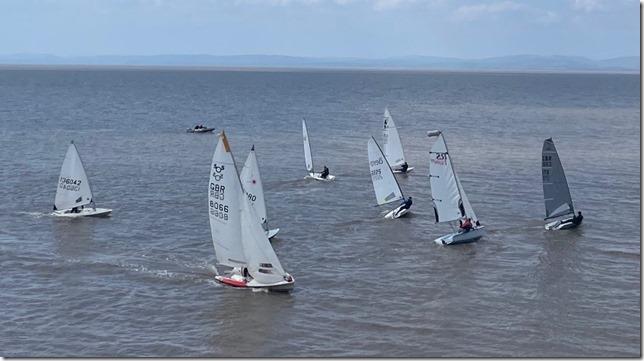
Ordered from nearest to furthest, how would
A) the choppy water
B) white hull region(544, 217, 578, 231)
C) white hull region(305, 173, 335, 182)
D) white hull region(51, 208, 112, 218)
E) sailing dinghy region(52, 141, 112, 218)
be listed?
the choppy water < white hull region(544, 217, 578, 231) < white hull region(51, 208, 112, 218) < sailing dinghy region(52, 141, 112, 218) < white hull region(305, 173, 335, 182)

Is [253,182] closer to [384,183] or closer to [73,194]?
[384,183]

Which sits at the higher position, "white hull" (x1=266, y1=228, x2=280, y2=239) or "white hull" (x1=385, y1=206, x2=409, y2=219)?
"white hull" (x1=266, y1=228, x2=280, y2=239)

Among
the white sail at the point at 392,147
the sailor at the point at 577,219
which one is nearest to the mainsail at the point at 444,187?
the sailor at the point at 577,219

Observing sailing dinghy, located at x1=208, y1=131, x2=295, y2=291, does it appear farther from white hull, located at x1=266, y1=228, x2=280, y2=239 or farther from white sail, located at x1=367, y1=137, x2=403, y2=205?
white sail, located at x1=367, y1=137, x2=403, y2=205

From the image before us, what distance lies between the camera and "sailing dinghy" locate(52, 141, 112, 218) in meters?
51.7

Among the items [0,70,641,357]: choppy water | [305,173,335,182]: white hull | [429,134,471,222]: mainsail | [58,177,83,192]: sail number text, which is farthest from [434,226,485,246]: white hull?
[58,177,83,192]: sail number text

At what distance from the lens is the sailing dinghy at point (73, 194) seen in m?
51.7

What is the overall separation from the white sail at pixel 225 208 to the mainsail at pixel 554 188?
21617mm

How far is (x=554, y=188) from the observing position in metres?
49.8

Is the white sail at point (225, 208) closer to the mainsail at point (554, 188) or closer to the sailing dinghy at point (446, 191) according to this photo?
the sailing dinghy at point (446, 191)

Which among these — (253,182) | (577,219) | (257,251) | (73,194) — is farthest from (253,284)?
(577,219)

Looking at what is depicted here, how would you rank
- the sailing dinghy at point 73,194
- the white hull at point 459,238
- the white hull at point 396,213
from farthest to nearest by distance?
1. the white hull at point 396,213
2. the sailing dinghy at point 73,194
3. the white hull at point 459,238

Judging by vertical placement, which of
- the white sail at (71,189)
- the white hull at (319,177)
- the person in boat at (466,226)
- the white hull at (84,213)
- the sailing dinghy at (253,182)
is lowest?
the white hull at (319,177)

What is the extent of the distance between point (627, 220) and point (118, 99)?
14622cm
